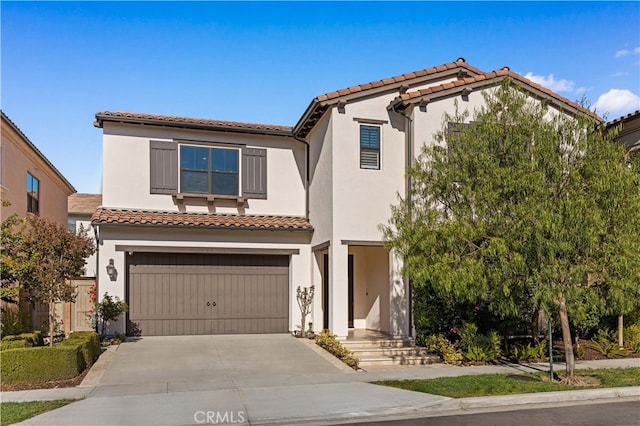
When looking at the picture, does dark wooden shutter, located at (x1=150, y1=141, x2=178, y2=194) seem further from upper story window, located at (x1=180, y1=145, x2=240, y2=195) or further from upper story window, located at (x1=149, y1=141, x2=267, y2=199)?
upper story window, located at (x1=180, y1=145, x2=240, y2=195)

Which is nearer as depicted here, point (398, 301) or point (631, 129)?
point (398, 301)

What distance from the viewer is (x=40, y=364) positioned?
32.7 feet

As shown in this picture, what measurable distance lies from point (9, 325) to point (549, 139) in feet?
44.1

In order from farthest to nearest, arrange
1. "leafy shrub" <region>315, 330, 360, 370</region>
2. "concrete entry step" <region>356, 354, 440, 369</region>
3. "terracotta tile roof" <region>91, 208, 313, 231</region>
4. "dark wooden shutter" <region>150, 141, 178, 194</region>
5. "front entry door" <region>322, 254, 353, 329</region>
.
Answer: "dark wooden shutter" <region>150, 141, 178, 194</region> < "front entry door" <region>322, 254, 353, 329</region> < "terracotta tile roof" <region>91, 208, 313, 231</region> < "concrete entry step" <region>356, 354, 440, 369</region> < "leafy shrub" <region>315, 330, 360, 370</region>

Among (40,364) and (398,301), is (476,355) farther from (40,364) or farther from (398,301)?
(40,364)

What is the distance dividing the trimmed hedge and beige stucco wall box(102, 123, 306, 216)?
5.82 meters

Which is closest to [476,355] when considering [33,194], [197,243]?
[197,243]

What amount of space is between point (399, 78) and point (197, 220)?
686 cm

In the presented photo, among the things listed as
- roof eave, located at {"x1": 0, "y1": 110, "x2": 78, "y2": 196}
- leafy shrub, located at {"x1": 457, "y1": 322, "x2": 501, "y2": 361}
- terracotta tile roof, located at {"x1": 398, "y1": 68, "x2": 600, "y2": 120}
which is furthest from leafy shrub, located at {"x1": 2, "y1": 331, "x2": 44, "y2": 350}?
terracotta tile roof, located at {"x1": 398, "y1": 68, "x2": 600, "y2": 120}

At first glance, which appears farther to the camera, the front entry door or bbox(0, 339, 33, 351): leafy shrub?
the front entry door

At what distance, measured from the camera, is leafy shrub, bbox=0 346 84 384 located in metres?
9.77

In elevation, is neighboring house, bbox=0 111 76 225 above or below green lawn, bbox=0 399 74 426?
above

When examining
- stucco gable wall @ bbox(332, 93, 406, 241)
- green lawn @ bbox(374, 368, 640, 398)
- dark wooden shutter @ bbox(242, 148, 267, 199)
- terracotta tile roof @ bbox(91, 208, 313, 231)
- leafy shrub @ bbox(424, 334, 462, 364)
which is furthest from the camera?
dark wooden shutter @ bbox(242, 148, 267, 199)

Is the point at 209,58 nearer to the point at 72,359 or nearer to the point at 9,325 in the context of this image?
the point at 72,359
